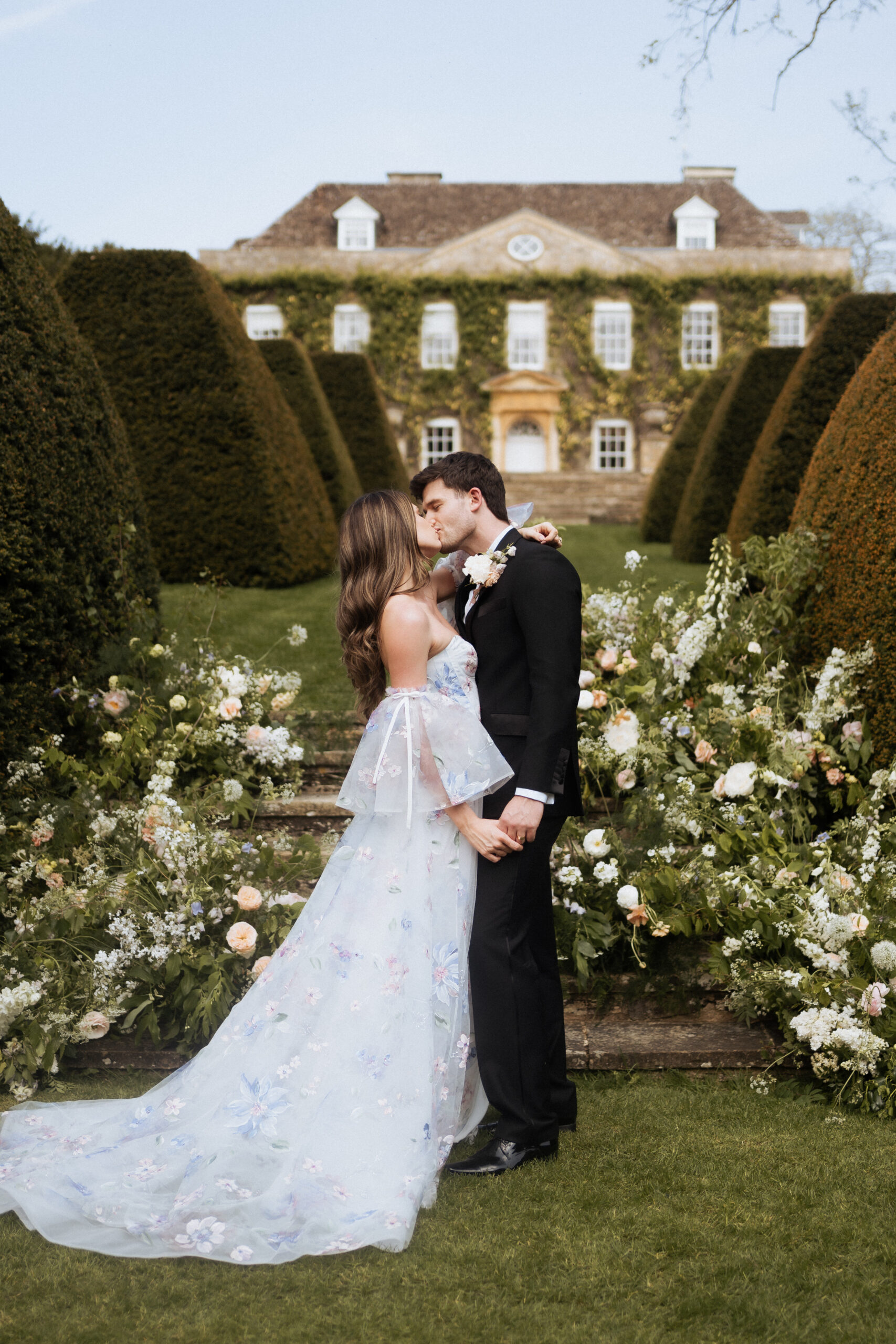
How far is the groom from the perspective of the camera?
2.71m

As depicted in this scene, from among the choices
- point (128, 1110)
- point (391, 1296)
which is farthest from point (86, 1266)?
point (391, 1296)

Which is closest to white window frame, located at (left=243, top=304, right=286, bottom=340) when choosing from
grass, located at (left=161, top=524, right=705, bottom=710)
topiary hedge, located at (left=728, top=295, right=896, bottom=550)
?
grass, located at (left=161, top=524, right=705, bottom=710)

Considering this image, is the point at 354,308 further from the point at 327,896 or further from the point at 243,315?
the point at 327,896

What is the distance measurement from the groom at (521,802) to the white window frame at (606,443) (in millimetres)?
26368

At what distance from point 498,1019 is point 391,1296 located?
70 cm

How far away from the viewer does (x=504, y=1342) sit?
6.82ft

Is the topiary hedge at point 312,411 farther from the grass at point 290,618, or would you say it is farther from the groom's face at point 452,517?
the groom's face at point 452,517

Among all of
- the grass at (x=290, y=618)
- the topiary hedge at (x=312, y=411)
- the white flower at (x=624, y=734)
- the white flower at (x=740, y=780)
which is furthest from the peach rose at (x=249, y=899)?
the topiary hedge at (x=312, y=411)

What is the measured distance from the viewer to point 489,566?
109 inches

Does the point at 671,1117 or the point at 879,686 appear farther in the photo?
the point at 879,686

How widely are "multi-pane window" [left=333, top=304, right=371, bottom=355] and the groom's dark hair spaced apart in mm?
26353

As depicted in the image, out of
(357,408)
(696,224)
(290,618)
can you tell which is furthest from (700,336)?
(290,618)

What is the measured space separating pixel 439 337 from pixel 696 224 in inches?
337

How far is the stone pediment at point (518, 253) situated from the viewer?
1081 inches
